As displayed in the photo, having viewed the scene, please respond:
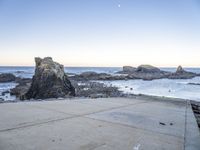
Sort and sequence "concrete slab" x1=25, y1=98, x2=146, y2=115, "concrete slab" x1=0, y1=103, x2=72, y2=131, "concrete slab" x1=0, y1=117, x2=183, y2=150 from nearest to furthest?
1. "concrete slab" x1=0, y1=117, x2=183, y2=150
2. "concrete slab" x1=0, y1=103, x2=72, y2=131
3. "concrete slab" x1=25, y1=98, x2=146, y2=115

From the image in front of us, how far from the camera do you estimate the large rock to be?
14422 mm

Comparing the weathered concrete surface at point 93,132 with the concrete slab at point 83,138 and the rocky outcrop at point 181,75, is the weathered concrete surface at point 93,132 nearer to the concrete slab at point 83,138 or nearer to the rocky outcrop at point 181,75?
the concrete slab at point 83,138

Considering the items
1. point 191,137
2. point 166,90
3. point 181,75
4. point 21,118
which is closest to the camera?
point 191,137

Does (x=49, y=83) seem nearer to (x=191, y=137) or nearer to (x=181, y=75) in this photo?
(x=191, y=137)

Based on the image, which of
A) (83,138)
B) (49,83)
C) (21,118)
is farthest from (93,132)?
(49,83)

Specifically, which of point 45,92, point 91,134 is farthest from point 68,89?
point 91,134

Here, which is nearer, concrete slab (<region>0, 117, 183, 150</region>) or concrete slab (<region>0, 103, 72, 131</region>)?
concrete slab (<region>0, 117, 183, 150</region>)

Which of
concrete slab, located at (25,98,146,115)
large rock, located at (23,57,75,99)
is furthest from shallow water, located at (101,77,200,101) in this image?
concrete slab, located at (25,98,146,115)

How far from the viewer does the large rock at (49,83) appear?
14422mm

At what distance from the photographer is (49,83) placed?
14844 mm

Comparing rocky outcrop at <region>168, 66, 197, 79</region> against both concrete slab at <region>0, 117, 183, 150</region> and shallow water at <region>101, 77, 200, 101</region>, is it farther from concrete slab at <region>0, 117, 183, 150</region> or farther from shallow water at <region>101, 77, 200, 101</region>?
concrete slab at <region>0, 117, 183, 150</region>

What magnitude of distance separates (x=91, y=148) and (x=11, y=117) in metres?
2.32

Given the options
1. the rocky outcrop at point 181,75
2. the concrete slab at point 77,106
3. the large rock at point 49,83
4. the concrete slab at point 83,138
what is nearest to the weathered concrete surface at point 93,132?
the concrete slab at point 83,138

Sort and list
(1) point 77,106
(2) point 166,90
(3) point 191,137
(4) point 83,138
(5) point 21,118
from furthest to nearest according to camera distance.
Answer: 1. (2) point 166,90
2. (1) point 77,106
3. (5) point 21,118
4. (3) point 191,137
5. (4) point 83,138
